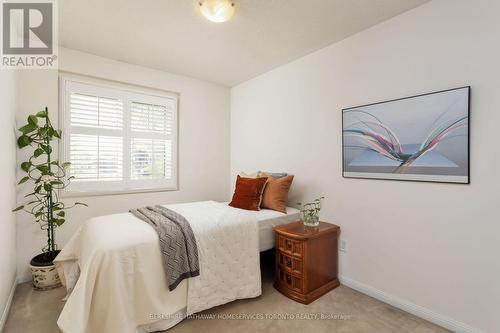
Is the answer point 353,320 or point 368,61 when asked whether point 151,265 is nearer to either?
point 353,320

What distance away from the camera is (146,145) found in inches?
131

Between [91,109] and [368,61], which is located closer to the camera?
[368,61]

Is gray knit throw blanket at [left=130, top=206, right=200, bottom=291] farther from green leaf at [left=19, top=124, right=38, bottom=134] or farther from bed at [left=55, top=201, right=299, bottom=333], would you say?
green leaf at [left=19, top=124, right=38, bottom=134]

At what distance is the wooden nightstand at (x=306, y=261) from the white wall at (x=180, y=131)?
6.00 ft

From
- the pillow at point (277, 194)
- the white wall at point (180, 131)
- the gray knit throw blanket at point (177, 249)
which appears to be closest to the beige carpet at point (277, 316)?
the gray knit throw blanket at point (177, 249)

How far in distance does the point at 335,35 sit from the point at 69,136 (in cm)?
318

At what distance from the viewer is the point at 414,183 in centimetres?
202

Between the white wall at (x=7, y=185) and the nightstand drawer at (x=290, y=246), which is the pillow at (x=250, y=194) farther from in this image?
the white wall at (x=7, y=185)

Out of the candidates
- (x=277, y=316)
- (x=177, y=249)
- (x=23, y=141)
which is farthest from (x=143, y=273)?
(x=23, y=141)

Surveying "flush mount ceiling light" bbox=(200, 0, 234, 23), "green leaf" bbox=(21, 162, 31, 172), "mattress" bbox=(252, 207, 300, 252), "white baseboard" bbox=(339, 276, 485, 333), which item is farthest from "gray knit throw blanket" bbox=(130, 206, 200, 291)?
"flush mount ceiling light" bbox=(200, 0, 234, 23)

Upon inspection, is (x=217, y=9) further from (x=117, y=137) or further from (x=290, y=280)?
(x=290, y=280)

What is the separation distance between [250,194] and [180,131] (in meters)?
1.59

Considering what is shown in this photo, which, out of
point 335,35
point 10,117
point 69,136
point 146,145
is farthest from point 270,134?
point 10,117

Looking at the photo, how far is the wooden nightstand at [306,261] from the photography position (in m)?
2.18
